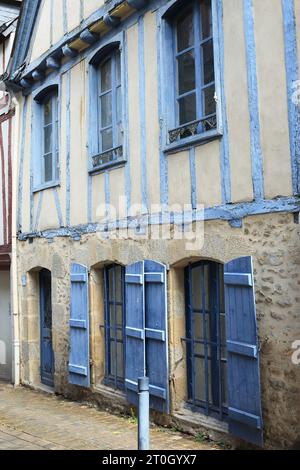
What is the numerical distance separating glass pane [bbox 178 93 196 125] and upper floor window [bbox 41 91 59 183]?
2.80 meters

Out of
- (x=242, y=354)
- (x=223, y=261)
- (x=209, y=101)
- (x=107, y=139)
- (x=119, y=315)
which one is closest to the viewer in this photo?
(x=242, y=354)

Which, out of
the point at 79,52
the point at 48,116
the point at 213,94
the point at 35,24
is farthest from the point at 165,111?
the point at 35,24

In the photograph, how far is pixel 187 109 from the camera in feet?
19.6

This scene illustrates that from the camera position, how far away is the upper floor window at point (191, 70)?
564 cm

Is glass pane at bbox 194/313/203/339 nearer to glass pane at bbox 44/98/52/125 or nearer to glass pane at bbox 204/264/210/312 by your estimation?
glass pane at bbox 204/264/210/312

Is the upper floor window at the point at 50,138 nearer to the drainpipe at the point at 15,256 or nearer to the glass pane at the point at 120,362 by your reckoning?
the drainpipe at the point at 15,256

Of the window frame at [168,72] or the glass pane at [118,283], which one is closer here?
the window frame at [168,72]

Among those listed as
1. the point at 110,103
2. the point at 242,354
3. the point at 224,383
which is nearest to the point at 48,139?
the point at 110,103

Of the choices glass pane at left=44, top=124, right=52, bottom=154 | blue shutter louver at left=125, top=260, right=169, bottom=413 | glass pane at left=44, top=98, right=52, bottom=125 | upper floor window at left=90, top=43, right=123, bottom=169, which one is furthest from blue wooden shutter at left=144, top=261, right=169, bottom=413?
glass pane at left=44, top=98, right=52, bottom=125

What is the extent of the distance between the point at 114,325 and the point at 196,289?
1.62m

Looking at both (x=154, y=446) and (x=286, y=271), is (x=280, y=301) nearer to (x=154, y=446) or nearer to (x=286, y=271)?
(x=286, y=271)

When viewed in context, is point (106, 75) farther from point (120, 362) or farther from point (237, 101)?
point (120, 362)

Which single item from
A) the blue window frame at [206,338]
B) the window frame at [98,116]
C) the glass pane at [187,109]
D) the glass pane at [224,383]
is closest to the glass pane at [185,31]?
the glass pane at [187,109]

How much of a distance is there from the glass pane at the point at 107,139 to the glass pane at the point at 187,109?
4.52 ft
